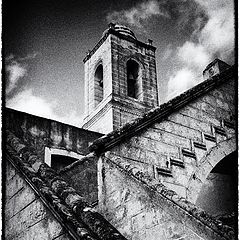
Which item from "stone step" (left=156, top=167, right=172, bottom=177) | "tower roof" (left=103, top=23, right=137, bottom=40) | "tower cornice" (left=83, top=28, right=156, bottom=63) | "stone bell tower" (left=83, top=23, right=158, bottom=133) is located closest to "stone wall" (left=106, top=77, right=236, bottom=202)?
"stone step" (left=156, top=167, right=172, bottom=177)

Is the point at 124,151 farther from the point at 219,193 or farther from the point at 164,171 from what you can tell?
the point at 219,193

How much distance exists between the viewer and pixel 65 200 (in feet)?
11.7

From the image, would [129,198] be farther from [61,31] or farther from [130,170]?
[61,31]

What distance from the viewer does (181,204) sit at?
3.79m

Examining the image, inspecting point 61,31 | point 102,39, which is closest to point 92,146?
point 61,31

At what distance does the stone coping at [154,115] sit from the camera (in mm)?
5121

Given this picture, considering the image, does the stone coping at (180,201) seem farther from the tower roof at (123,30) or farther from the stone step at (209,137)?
the tower roof at (123,30)

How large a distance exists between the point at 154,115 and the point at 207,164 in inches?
49.3

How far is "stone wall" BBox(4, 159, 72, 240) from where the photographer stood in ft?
11.4

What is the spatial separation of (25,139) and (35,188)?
6.88 metres

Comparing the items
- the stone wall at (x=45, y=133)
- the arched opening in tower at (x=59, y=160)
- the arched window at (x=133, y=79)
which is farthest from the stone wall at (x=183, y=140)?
the arched window at (x=133, y=79)

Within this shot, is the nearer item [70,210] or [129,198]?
[70,210]

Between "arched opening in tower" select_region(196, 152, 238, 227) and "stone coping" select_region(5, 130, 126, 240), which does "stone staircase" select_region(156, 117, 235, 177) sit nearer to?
"arched opening in tower" select_region(196, 152, 238, 227)

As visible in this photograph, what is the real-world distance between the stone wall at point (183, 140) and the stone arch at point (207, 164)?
0.9 inches
